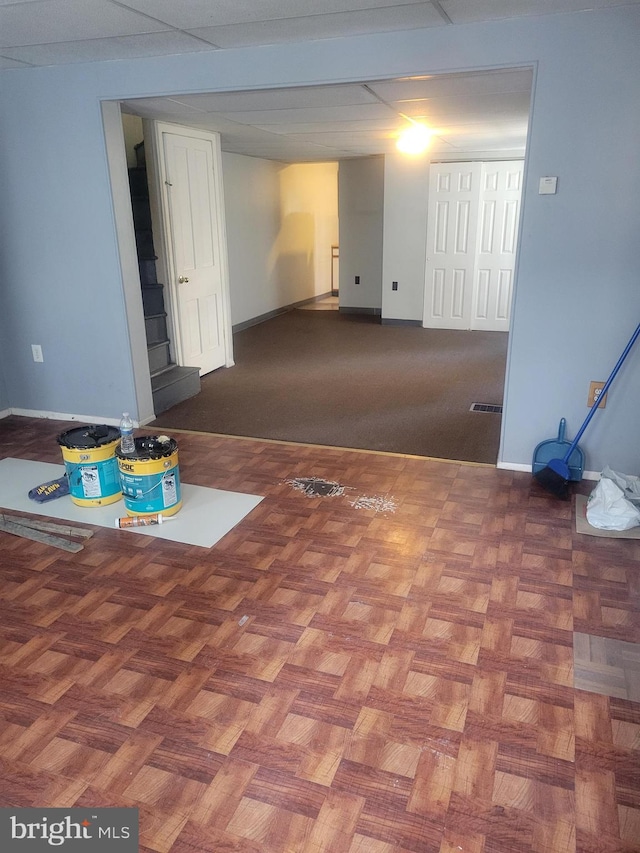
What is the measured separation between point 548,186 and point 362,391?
7.80ft

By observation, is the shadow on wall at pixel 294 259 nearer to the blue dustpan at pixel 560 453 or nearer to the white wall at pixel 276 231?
the white wall at pixel 276 231

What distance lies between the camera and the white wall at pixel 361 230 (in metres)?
8.23

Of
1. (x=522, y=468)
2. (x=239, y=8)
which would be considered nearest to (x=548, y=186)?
(x=522, y=468)

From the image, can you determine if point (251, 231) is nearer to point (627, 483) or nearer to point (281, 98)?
point (281, 98)

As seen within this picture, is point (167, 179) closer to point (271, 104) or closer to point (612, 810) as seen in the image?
point (271, 104)

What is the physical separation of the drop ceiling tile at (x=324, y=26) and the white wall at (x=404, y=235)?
4386 mm

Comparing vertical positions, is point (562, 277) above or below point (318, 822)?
above

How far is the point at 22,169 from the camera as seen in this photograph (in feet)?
12.8

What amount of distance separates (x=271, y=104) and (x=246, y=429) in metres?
2.10

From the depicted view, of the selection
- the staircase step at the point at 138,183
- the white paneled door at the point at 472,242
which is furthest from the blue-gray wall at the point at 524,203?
the white paneled door at the point at 472,242

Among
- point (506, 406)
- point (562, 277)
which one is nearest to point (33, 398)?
point (506, 406)

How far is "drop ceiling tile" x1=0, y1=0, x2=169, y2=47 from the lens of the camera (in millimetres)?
2549

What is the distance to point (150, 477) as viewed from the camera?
9.37ft

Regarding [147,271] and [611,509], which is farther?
→ [147,271]
